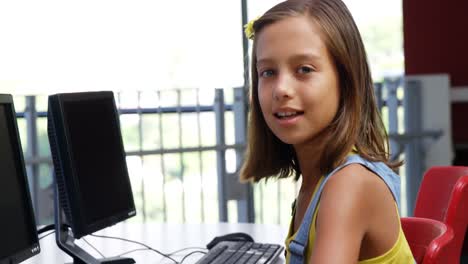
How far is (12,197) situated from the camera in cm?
149

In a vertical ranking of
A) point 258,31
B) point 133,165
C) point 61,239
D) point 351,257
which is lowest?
point 133,165

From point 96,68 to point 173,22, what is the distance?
610mm

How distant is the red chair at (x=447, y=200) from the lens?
166 cm

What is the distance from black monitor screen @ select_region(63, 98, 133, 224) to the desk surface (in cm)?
17

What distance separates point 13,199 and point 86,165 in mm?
294

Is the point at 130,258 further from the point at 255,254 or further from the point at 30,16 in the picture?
the point at 30,16

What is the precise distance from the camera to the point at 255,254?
1863 mm

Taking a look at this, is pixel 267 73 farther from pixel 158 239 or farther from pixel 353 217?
pixel 158 239

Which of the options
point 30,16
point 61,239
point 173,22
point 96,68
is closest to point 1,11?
point 30,16

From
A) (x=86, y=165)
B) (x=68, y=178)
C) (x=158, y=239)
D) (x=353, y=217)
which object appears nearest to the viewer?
(x=353, y=217)

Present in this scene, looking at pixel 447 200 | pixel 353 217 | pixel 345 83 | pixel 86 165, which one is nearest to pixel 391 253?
pixel 353 217

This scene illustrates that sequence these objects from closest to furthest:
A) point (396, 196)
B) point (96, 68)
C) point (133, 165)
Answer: point (396, 196) < point (133, 165) < point (96, 68)

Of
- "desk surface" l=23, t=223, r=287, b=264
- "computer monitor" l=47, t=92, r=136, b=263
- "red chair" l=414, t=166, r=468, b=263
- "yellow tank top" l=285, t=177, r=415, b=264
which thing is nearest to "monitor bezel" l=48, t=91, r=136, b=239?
"computer monitor" l=47, t=92, r=136, b=263

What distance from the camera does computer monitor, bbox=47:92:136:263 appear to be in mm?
1667
